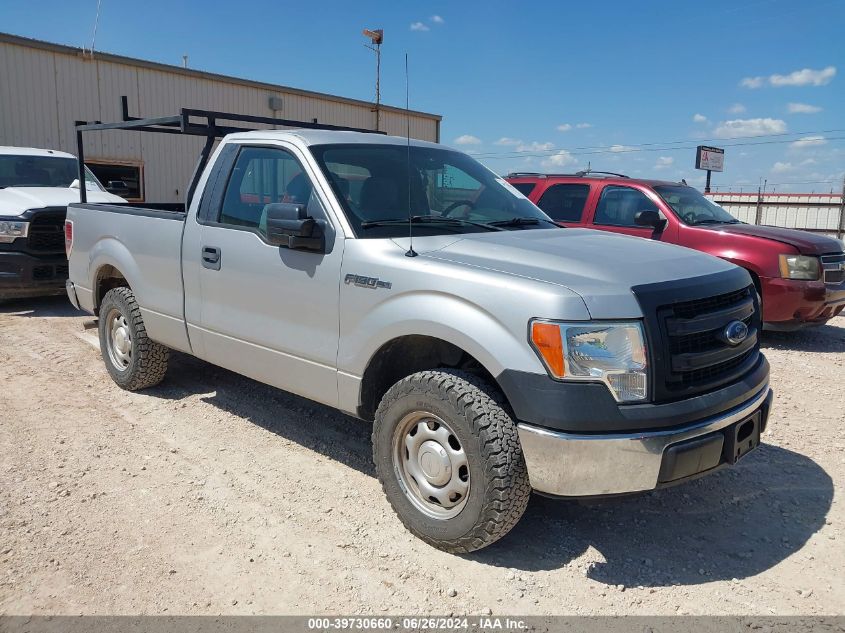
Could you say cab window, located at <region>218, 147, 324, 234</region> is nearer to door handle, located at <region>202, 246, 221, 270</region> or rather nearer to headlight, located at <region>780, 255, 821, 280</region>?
door handle, located at <region>202, 246, 221, 270</region>

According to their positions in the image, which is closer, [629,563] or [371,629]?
[371,629]

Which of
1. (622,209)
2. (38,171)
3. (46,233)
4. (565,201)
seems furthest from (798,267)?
(38,171)

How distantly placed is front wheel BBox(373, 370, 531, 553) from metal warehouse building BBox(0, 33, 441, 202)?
34.5 ft

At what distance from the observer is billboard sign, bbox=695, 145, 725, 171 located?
83.9ft

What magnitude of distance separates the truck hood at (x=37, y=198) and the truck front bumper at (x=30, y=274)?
23.0 inches

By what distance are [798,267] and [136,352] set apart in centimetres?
672

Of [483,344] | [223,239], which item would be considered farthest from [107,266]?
[483,344]

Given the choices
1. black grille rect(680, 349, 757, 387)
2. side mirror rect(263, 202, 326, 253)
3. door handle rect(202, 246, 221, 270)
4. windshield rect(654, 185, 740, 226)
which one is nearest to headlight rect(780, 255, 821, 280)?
windshield rect(654, 185, 740, 226)

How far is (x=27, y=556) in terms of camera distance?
3.16 m

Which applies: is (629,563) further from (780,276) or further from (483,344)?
(780,276)

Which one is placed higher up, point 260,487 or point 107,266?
point 107,266

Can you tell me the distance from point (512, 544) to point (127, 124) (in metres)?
4.35

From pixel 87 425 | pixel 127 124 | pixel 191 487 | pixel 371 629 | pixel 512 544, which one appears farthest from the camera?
pixel 127 124

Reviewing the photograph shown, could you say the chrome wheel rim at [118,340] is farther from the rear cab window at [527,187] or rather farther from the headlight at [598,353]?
the rear cab window at [527,187]
